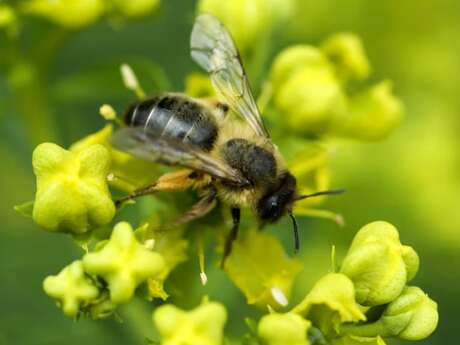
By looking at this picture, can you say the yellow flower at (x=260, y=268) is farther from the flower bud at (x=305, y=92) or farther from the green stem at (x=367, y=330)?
the flower bud at (x=305, y=92)

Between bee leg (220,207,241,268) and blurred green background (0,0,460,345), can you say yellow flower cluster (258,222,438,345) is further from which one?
blurred green background (0,0,460,345)

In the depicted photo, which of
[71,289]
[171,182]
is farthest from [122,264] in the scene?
[171,182]

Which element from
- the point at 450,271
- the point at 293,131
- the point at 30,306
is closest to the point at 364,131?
the point at 293,131

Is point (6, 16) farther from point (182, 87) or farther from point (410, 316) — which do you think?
point (410, 316)

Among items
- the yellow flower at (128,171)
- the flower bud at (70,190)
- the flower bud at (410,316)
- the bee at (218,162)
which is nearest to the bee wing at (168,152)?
the bee at (218,162)

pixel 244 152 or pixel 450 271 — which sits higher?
pixel 244 152

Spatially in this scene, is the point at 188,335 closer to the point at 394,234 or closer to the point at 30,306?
the point at 394,234

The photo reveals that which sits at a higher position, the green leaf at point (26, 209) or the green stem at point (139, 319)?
the green leaf at point (26, 209)
